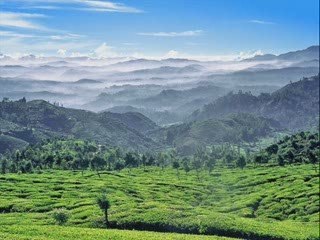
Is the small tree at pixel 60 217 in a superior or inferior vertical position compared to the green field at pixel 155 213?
superior

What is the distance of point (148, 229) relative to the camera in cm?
12888

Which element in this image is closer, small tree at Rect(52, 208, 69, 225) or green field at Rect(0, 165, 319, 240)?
green field at Rect(0, 165, 319, 240)

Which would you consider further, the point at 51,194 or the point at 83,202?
the point at 51,194

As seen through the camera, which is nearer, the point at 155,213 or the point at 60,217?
the point at 60,217

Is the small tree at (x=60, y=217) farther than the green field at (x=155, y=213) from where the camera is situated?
Yes

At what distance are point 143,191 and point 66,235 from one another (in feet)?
345

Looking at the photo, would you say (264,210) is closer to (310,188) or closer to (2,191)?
(310,188)

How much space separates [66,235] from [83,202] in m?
66.9

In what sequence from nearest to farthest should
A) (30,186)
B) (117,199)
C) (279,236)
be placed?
(279,236) < (117,199) < (30,186)

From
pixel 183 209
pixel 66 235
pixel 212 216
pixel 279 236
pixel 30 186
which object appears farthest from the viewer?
pixel 30 186

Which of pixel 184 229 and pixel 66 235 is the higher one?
pixel 66 235

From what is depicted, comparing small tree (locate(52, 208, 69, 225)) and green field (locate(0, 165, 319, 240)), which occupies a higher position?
small tree (locate(52, 208, 69, 225))

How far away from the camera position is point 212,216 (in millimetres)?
136875

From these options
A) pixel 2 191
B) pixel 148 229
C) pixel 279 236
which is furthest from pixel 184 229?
pixel 2 191
